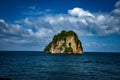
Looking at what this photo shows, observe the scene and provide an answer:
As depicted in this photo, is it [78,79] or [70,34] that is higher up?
[70,34]

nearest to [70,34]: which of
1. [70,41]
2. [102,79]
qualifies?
[70,41]

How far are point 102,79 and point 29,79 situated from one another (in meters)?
14.5

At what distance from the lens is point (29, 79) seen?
120 feet

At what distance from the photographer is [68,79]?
37219 millimetres

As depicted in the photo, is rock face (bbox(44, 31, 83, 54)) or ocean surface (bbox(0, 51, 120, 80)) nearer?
ocean surface (bbox(0, 51, 120, 80))

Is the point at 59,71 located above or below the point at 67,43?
below

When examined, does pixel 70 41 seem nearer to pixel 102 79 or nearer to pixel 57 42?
pixel 57 42

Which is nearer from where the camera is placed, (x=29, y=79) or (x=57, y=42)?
(x=29, y=79)

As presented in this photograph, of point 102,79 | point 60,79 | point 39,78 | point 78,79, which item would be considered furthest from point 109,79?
point 39,78

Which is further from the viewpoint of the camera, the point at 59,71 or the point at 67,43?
the point at 67,43

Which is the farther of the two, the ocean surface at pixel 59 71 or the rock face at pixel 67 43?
the rock face at pixel 67 43

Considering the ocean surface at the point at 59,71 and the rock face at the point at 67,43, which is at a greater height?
the rock face at the point at 67,43

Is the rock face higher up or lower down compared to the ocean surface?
higher up

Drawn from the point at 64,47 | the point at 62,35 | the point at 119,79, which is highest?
the point at 62,35
